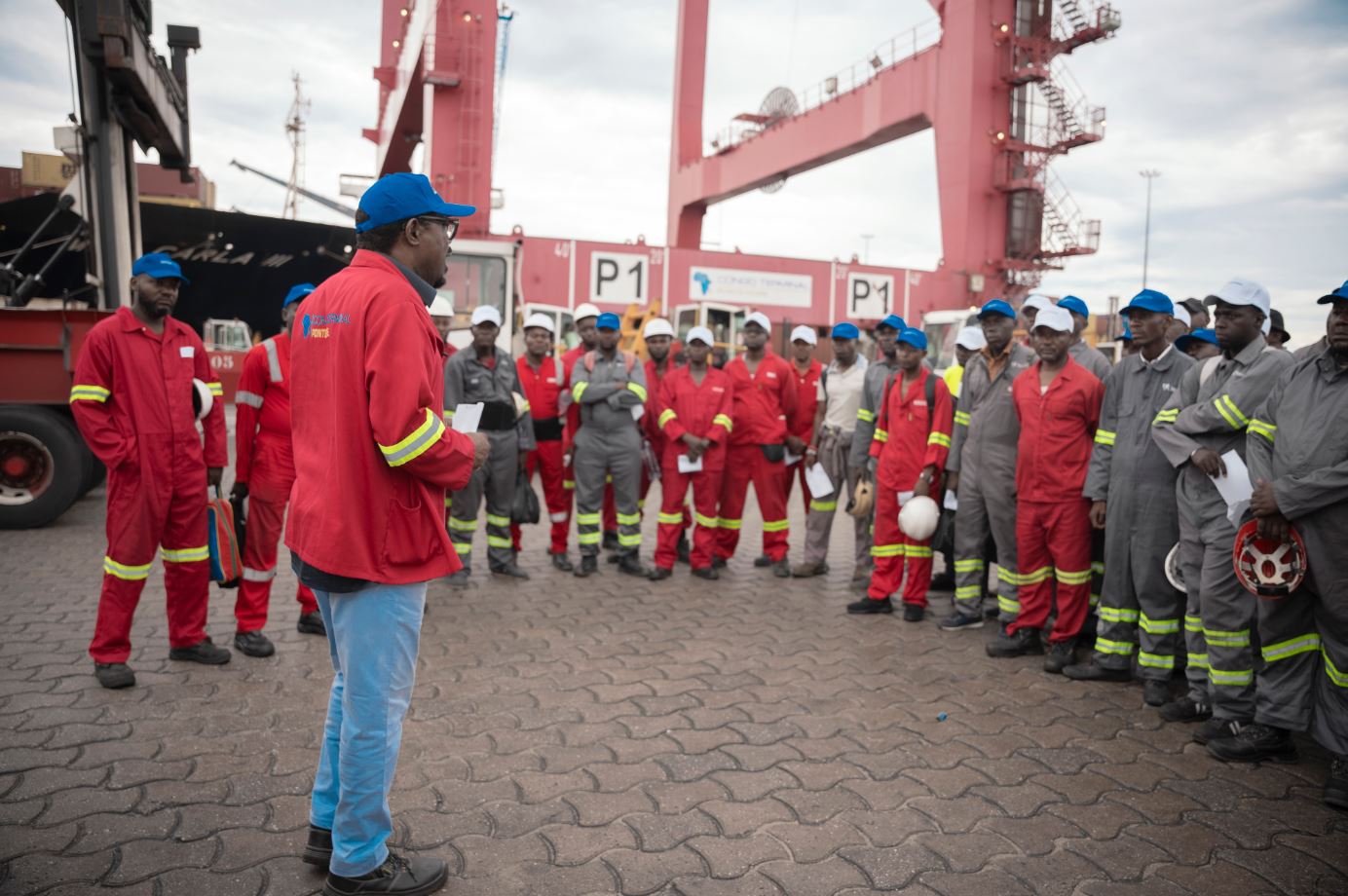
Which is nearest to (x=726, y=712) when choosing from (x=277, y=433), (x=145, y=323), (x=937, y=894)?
(x=937, y=894)

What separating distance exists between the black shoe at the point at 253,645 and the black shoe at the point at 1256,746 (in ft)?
14.6

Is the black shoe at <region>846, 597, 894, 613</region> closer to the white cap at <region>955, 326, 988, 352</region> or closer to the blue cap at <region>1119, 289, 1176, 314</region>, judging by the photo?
the white cap at <region>955, 326, 988, 352</region>

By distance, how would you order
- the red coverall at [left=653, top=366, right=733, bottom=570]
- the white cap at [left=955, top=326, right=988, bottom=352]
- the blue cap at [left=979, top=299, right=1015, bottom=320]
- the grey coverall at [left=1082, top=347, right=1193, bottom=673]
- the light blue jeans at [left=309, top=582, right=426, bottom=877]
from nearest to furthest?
the light blue jeans at [left=309, top=582, right=426, bottom=877]
the grey coverall at [left=1082, top=347, right=1193, bottom=673]
the blue cap at [left=979, top=299, right=1015, bottom=320]
the white cap at [left=955, top=326, right=988, bottom=352]
the red coverall at [left=653, top=366, right=733, bottom=570]

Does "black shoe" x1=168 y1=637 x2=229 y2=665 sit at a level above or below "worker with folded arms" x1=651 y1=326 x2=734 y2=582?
below

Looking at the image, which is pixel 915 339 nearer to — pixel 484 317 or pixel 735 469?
pixel 735 469

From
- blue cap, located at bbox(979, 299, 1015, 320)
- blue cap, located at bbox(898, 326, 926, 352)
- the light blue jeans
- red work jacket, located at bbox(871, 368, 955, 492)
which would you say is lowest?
the light blue jeans

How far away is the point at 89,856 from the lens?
2684 millimetres

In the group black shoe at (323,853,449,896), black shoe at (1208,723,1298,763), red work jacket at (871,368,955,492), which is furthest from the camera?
red work jacket at (871,368,955,492)

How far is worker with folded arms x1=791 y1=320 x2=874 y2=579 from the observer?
7027 millimetres

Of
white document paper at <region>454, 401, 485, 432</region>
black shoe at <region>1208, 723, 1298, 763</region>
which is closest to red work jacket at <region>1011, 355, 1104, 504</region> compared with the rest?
black shoe at <region>1208, 723, 1298, 763</region>

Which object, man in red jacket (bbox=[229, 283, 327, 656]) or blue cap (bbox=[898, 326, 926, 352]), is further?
blue cap (bbox=[898, 326, 926, 352])

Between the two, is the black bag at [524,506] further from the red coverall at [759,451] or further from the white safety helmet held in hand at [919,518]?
the white safety helmet held in hand at [919,518]

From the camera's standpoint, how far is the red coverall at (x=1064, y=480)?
488cm

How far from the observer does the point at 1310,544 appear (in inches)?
134
